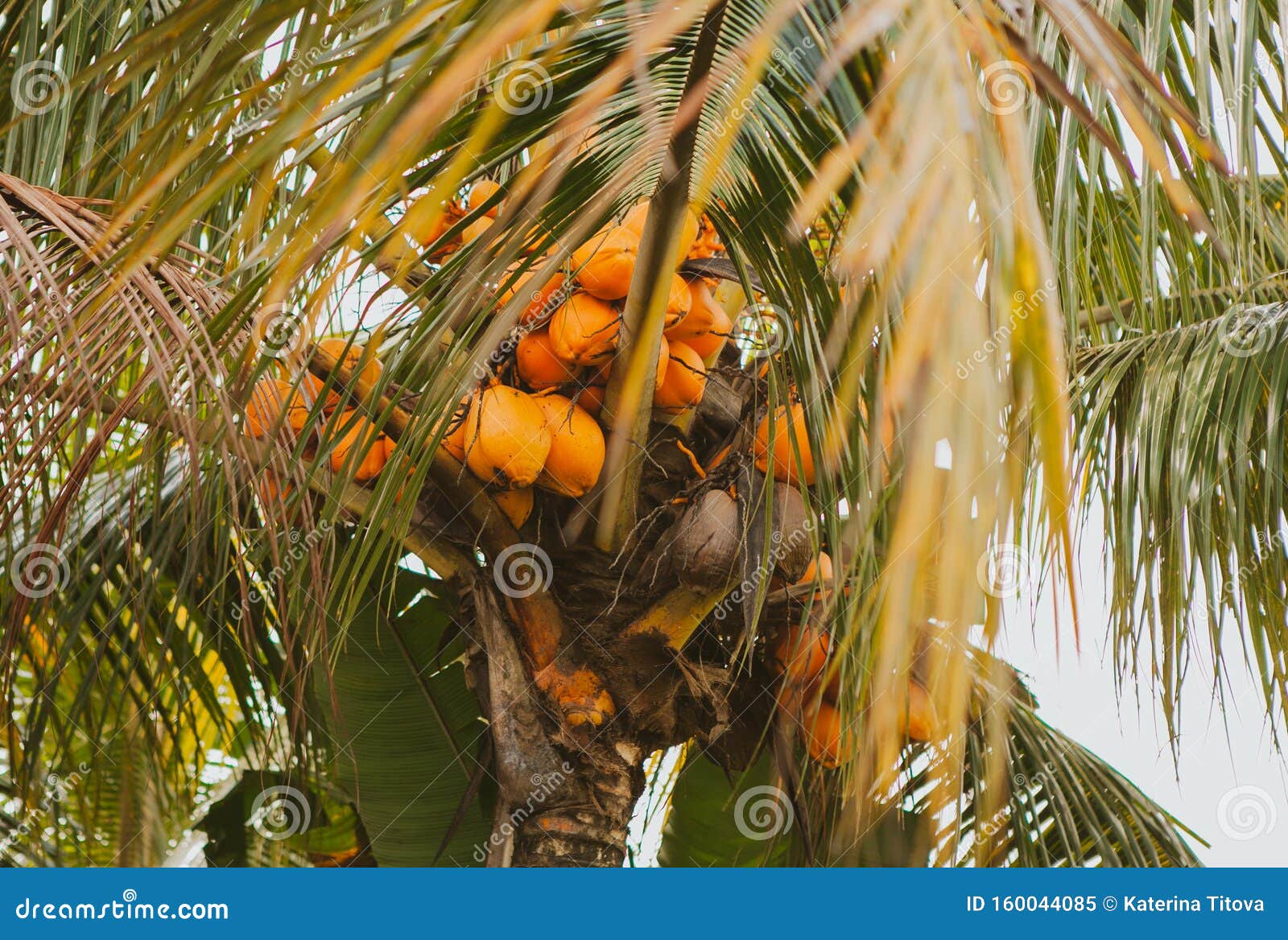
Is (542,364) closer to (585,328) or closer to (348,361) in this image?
(585,328)

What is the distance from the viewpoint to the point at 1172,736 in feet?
5.21

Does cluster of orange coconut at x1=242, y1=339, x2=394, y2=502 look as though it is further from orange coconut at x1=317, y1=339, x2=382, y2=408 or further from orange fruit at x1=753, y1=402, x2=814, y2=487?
orange fruit at x1=753, y1=402, x2=814, y2=487

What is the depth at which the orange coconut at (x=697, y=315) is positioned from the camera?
1.75 meters

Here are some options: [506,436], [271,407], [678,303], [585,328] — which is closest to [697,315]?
[678,303]

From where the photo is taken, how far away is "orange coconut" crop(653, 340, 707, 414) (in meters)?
1.76

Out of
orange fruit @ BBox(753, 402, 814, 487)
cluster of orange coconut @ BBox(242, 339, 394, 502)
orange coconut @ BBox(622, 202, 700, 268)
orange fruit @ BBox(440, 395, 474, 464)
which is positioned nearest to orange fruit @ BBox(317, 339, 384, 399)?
cluster of orange coconut @ BBox(242, 339, 394, 502)

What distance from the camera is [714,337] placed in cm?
184

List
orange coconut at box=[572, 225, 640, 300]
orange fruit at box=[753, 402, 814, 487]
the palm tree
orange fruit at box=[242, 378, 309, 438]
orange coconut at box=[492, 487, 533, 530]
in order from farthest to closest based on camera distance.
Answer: orange coconut at box=[492, 487, 533, 530] < orange fruit at box=[753, 402, 814, 487] < orange coconut at box=[572, 225, 640, 300] < orange fruit at box=[242, 378, 309, 438] < the palm tree

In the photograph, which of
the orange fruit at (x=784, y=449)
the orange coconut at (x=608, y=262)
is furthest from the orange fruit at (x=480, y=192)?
the orange fruit at (x=784, y=449)

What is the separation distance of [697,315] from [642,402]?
206mm

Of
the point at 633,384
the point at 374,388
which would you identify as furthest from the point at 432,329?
the point at 633,384

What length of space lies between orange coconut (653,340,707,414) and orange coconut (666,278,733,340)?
29mm

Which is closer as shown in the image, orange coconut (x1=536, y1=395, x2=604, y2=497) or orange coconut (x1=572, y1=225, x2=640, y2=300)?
orange coconut (x1=572, y1=225, x2=640, y2=300)

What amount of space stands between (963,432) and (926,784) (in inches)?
82.2
